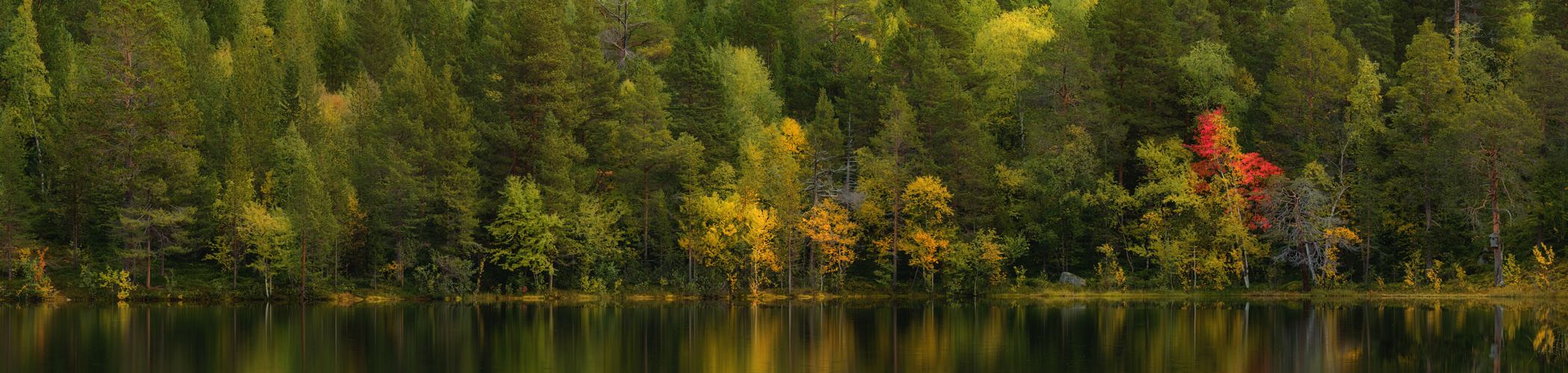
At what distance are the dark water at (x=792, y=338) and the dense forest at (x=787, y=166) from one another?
6556mm

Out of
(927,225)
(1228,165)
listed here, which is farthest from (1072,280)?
(1228,165)

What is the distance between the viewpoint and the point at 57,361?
116 ft

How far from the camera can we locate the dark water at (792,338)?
36.3m

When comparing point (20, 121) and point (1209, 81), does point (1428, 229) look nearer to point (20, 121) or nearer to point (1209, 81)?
point (1209, 81)

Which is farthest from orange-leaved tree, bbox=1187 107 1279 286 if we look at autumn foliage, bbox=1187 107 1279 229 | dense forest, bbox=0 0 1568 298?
dense forest, bbox=0 0 1568 298

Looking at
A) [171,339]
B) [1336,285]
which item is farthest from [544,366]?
[1336,285]

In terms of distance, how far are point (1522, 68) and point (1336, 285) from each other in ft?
51.0

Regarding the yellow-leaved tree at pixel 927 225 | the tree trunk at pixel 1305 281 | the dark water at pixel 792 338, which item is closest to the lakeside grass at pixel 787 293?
the tree trunk at pixel 1305 281

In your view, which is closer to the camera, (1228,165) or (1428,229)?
(1428,229)

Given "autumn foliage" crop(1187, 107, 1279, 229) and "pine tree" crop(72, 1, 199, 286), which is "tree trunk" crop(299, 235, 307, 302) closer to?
"pine tree" crop(72, 1, 199, 286)

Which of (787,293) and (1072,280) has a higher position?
(1072,280)

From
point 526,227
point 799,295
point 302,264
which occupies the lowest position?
point 799,295

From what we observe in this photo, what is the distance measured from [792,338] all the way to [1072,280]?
33913 mm

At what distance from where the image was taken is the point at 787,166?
74500 millimetres
